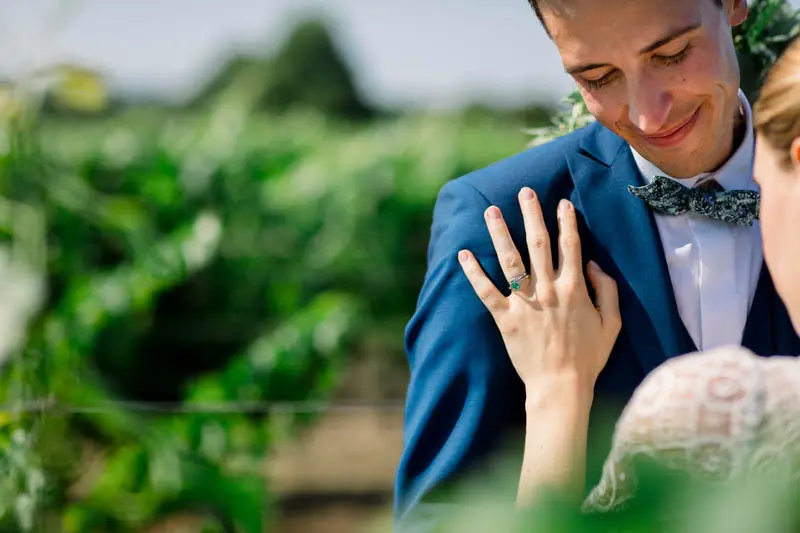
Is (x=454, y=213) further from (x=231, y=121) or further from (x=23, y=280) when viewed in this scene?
(x=231, y=121)

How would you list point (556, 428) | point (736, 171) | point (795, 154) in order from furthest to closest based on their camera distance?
1. point (736, 171)
2. point (556, 428)
3. point (795, 154)

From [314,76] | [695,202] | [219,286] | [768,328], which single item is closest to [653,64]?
[695,202]

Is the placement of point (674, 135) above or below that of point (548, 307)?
above

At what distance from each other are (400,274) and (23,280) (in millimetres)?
7914

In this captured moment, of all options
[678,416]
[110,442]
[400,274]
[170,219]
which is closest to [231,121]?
[170,219]

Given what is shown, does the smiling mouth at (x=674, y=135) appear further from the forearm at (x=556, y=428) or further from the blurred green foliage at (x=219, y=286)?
the blurred green foliage at (x=219, y=286)

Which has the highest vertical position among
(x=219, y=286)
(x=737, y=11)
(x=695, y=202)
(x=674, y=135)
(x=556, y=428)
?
(x=737, y=11)

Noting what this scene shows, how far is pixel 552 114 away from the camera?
267 centimetres

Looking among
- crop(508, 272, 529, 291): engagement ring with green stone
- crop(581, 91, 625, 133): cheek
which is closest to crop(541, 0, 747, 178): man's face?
crop(581, 91, 625, 133): cheek

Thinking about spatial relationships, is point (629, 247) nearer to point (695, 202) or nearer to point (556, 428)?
point (695, 202)

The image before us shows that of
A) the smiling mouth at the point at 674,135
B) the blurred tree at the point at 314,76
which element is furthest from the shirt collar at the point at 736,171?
the blurred tree at the point at 314,76

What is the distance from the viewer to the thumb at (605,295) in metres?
1.90

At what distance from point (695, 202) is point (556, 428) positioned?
55 centimetres

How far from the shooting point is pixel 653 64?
1896mm
